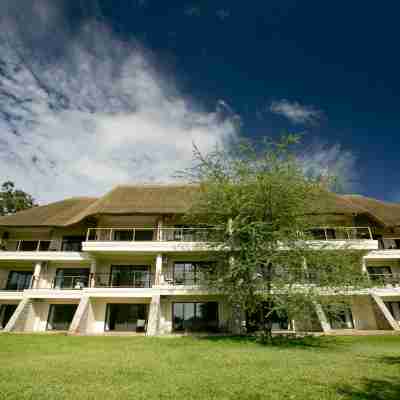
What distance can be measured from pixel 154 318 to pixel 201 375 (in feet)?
31.4

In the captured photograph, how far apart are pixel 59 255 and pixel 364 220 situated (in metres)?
19.7

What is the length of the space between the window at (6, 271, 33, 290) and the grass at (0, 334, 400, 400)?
11234 mm

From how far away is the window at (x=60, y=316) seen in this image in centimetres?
1747

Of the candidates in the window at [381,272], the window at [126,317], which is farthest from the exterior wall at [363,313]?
the window at [126,317]

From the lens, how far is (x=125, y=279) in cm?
1791

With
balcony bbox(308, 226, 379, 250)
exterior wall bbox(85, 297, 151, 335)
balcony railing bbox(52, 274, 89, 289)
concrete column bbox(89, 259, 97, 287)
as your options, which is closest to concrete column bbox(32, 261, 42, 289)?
balcony railing bbox(52, 274, 89, 289)

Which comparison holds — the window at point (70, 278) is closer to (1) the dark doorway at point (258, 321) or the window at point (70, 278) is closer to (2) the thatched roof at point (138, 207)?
(2) the thatched roof at point (138, 207)

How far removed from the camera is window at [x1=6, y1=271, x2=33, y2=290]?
1888 cm

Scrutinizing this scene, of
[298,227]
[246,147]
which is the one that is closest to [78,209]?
[246,147]

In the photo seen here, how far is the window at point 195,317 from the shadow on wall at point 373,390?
11979 millimetres

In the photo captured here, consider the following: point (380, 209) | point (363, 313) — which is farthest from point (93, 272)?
point (380, 209)

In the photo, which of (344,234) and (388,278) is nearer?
(388,278)

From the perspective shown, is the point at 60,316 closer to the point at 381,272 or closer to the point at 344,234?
the point at 344,234

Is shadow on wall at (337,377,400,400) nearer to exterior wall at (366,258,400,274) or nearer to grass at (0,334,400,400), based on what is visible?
grass at (0,334,400,400)
